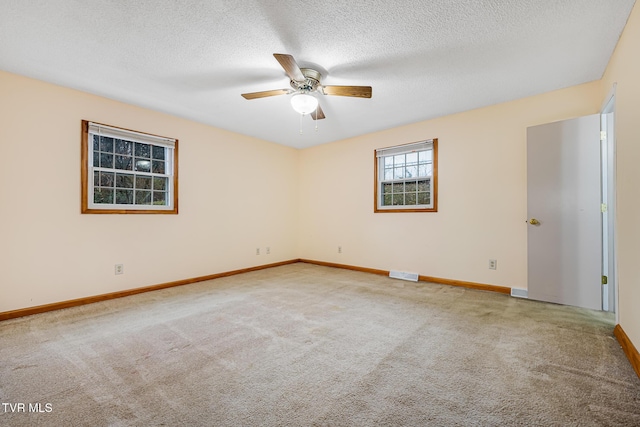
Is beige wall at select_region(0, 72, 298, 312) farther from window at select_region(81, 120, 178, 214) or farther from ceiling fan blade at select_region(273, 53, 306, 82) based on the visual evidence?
ceiling fan blade at select_region(273, 53, 306, 82)

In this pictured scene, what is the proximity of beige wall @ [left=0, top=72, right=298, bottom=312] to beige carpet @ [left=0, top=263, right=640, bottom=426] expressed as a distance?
18.9 inches

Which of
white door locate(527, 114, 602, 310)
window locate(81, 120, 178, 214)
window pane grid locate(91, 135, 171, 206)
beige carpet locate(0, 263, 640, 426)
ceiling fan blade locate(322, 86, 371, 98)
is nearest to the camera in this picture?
beige carpet locate(0, 263, 640, 426)

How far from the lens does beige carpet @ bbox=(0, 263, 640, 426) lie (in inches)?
53.4

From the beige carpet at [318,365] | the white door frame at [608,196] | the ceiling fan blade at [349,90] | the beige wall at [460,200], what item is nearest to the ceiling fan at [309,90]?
the ceiling fan blade at [349,90]

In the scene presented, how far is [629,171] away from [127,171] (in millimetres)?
4920

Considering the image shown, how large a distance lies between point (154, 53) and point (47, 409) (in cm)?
259

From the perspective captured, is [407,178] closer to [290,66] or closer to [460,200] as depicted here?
[460,200]

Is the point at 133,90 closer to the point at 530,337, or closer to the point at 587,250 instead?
the point at 530,337

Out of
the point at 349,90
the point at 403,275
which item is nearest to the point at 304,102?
the point at 349,90

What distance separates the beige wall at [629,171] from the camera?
5.89ft

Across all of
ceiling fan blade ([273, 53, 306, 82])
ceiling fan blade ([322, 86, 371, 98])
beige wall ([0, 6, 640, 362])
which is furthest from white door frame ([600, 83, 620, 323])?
ceiling fan blade ([273, 53, 306, 82])

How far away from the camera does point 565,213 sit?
115 inches

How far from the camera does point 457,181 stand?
12.5 feet

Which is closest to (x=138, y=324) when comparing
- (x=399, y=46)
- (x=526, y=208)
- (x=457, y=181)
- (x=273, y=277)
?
(x=273, y=277)
